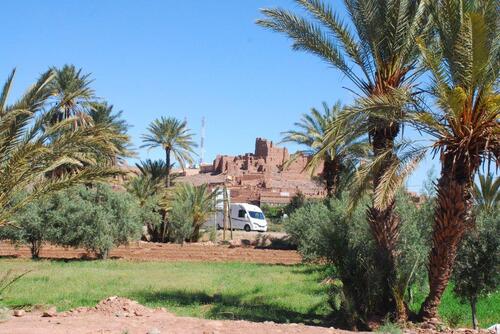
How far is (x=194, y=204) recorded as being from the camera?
38.8m

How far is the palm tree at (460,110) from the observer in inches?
422

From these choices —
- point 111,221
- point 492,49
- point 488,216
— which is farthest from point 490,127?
point 111,221

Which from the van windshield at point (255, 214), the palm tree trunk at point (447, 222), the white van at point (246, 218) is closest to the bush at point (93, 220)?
the palm tree trunk at point (447, 222)

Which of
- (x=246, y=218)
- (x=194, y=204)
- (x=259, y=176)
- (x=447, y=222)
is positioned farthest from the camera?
(x=259, y=176)

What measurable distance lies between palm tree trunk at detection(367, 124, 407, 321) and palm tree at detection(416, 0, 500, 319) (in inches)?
43.2

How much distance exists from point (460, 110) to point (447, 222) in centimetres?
230

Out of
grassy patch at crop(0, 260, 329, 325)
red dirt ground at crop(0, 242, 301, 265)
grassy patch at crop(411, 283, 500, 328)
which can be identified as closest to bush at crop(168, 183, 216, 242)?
red dirt ground at crop(0, 242, 301, 265)

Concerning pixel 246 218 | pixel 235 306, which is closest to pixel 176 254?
pixel 235 306

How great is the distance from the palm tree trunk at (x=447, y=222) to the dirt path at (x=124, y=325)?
2.94 meters

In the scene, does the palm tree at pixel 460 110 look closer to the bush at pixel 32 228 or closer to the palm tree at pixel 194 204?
the bush at pixel 32 228

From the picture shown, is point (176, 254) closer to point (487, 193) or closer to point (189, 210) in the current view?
point (189, 210)

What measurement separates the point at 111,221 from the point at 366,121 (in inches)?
737

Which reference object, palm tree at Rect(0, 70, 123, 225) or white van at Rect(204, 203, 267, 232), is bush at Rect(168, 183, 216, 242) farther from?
palm tree at Rect(0, 70, 123, 225)

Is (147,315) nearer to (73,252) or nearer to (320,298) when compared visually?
(320,298)
